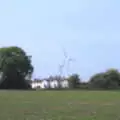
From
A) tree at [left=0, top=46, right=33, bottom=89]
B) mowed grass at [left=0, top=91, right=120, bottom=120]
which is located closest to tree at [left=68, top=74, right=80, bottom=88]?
tree at [left=0, top=46, right=33, bottom=89]

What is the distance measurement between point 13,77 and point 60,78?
82.4 ft

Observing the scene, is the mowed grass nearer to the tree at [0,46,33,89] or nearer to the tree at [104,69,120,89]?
the tree at [0,46,33,89]

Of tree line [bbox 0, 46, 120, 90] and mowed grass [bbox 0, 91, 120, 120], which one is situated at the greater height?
tree line [bbox 0, 46, 120, 90]

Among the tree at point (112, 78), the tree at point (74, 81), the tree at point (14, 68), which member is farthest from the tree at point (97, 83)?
the tree at point (14, 68)

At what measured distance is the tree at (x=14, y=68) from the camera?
99900 millimetres

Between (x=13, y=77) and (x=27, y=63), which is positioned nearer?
(x=13, y=77)

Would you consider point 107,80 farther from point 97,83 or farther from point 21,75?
point 21,75

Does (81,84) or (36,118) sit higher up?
(81,84)

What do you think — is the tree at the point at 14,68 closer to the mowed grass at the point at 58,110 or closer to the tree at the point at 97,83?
the tree at the point at 97,83

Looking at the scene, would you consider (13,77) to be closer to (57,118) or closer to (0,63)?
(0,63)

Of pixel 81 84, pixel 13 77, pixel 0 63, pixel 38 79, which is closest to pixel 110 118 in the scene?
pixel 13 77

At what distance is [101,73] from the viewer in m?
131

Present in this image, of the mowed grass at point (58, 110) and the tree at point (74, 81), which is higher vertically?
the tree at point (74, 81)

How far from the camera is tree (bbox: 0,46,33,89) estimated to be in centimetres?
9990
